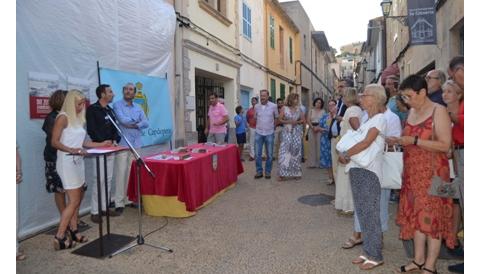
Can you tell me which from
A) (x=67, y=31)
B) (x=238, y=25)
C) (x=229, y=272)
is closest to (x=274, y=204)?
(x=229, y=272)

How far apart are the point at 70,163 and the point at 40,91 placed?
3.61ft

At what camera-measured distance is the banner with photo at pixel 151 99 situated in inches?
217

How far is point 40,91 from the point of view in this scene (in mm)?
4234

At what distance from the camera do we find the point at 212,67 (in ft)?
32.7

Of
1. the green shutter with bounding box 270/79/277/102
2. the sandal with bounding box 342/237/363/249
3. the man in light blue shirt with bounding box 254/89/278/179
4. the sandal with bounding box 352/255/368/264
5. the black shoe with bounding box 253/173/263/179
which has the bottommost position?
the sandal with bounding box 352/255/368/264

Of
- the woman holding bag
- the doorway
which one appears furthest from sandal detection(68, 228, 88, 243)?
the doorway

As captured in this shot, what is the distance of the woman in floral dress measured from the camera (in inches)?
281

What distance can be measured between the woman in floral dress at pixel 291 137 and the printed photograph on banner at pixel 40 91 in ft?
13.4

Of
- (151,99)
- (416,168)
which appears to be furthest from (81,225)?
(416,168)

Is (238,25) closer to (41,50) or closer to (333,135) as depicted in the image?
(333,135)

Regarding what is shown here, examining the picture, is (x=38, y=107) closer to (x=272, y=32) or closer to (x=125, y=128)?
(x=125, y=128)

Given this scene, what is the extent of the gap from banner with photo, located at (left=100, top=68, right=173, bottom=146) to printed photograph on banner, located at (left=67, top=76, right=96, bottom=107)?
11.5 inches

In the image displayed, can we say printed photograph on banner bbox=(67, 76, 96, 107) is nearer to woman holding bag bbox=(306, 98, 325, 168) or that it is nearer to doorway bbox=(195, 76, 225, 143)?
woman holding bag bbox=(306, 98, 325, 168)

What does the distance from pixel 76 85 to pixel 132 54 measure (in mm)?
1429
